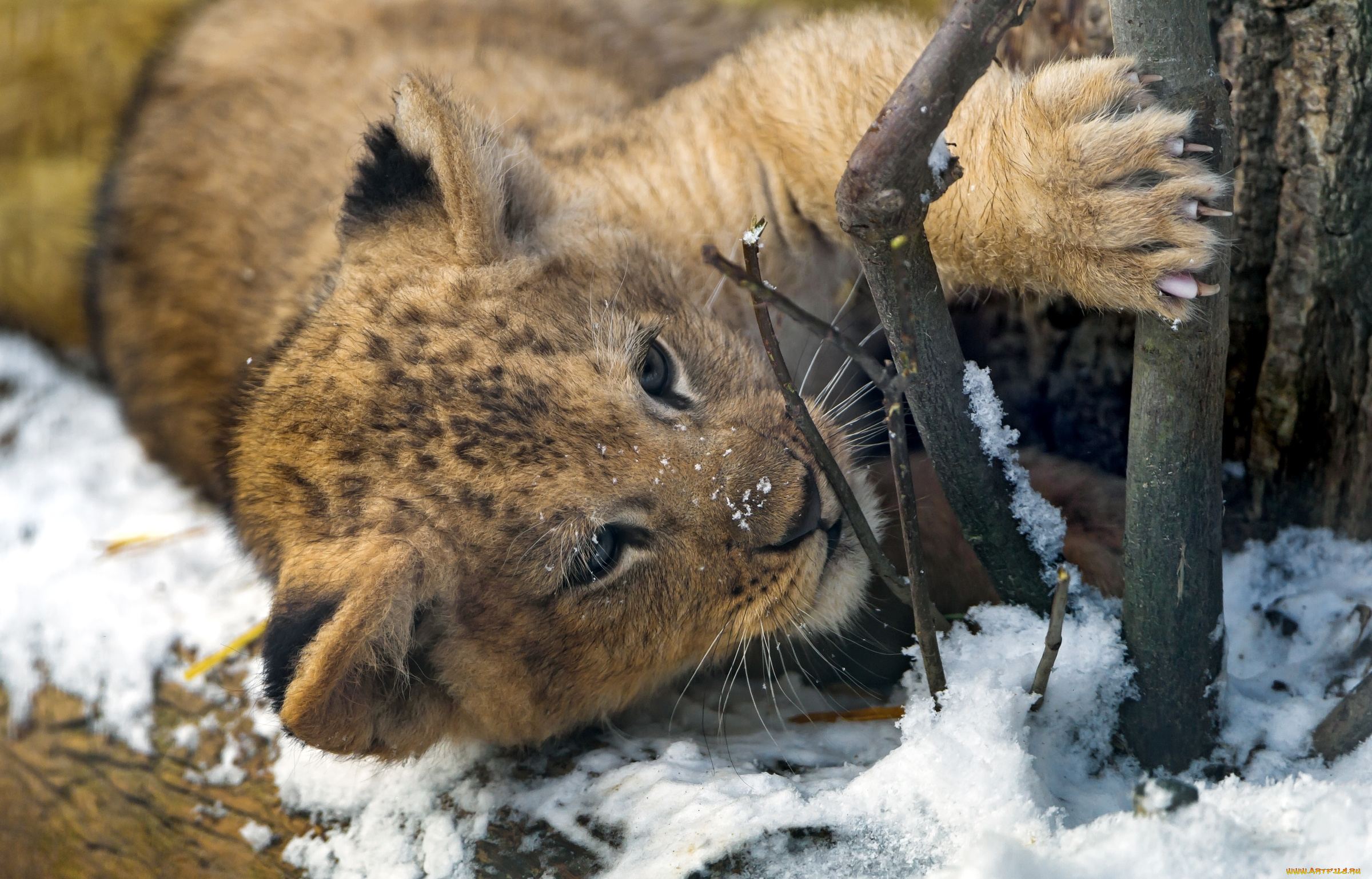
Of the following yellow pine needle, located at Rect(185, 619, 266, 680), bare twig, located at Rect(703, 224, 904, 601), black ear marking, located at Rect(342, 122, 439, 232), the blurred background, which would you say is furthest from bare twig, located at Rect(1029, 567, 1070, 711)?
the blurred background

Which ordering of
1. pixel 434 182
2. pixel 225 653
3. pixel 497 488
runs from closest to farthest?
pixel 497 488, pixel 434 182, pixel 225 653

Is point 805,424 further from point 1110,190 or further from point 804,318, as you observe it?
point 1110,190

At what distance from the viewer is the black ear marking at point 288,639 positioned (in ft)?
6.83

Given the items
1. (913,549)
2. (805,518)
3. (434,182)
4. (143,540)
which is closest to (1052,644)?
(913,549)

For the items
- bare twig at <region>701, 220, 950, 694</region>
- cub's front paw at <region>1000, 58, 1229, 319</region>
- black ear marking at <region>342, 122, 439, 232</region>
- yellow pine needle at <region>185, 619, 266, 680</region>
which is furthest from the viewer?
yellow pine needle at <region>185, 619, 266, 680</region>

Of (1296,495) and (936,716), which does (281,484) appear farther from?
(1296,495)

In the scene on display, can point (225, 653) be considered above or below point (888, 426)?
below

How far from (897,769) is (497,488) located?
1005 mm

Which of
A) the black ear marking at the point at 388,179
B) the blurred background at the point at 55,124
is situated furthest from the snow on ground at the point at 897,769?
the blurred background at the point at 55,124

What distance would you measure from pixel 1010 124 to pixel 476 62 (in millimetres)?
2780

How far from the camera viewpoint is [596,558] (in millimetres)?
2359

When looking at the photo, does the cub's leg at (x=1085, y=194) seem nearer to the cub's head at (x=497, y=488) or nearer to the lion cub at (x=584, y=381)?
the lion cub at (x=584, y=381)

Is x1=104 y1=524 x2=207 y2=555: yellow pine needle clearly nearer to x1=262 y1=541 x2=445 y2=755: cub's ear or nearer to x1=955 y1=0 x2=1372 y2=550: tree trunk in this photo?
x1=262 y1=541 x2=445 y2=755: cub's ear

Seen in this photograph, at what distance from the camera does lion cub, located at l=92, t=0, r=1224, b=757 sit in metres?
2.14
